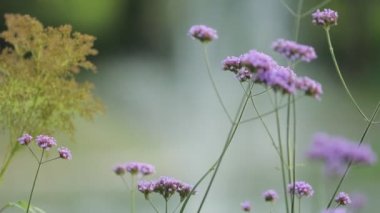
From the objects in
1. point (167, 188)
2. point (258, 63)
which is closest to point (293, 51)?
point (258, 63)

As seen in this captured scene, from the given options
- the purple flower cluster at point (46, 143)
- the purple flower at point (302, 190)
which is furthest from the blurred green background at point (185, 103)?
the purple flower cluster at point (46, 143)

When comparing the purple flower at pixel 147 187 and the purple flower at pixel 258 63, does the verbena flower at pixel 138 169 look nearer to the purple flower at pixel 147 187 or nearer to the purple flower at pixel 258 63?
the purple flower at pixel 147 187

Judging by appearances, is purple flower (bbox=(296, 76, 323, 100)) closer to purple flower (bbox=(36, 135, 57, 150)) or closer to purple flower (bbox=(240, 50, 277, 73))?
purple flower (bbox=(240, 50, 277, 73))

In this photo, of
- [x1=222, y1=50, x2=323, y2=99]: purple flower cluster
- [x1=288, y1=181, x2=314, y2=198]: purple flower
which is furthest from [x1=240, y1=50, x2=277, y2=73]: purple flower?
[x1=288, y1=181, x2=314, y2=198]: purple flower

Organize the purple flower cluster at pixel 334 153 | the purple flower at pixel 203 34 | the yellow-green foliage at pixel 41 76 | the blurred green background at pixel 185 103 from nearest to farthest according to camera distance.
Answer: the purple flower cluster at pixel 334 153, the purple flower at pixel 203 34, the yellow-green foliage at pixel 41 76, the blurred green background at pixel 185 103

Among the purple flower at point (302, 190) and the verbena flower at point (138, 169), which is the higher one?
the verbena flower at point (138, 169)

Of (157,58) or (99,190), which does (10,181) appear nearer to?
(99,190)

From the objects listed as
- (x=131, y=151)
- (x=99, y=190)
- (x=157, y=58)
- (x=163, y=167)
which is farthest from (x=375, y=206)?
(x=157, y=58)

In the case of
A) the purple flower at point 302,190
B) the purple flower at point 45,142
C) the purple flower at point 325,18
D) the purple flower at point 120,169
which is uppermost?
the purple flower at point 325,18
